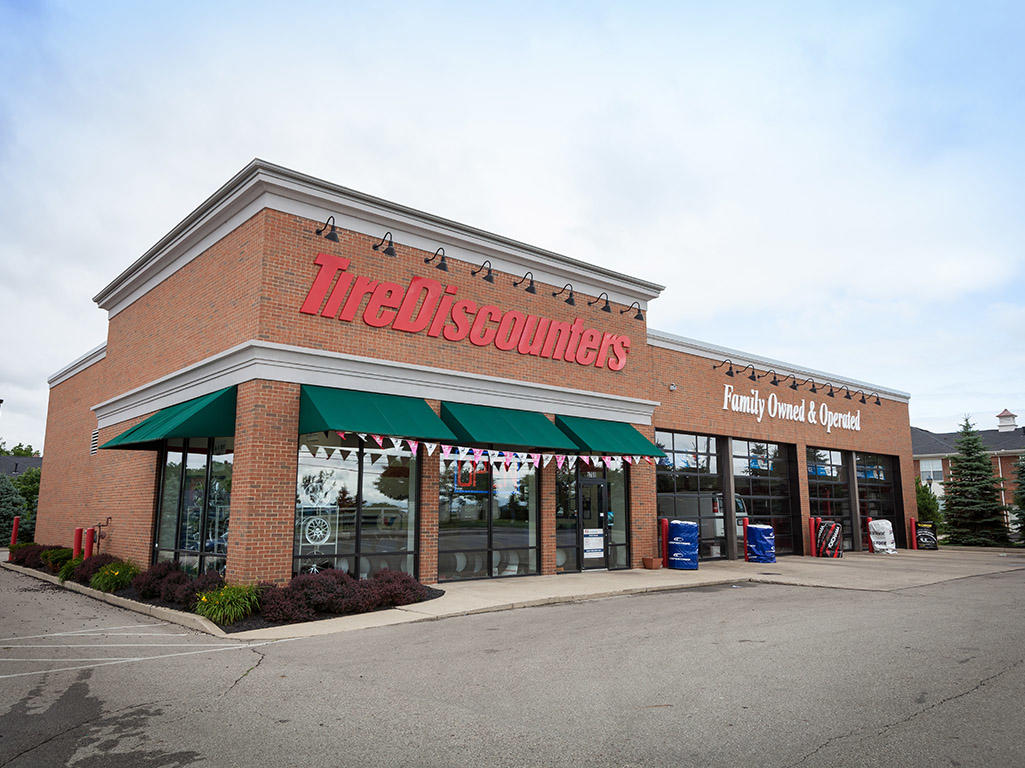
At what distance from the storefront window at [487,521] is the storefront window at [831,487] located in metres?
13.4

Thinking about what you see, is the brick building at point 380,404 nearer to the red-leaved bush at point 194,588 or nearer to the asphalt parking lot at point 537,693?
the red-leaved bush at point 194,588

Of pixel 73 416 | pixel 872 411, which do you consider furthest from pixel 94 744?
pixel 872 411

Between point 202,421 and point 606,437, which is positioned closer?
point 202,421

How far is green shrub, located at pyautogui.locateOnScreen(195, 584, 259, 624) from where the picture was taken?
422 inches

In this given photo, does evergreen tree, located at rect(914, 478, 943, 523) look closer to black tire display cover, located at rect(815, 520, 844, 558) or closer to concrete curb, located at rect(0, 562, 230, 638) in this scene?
black tire display cover, located at rect(815, 520, 844, 558)

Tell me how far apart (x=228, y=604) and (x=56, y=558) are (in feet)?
38.1

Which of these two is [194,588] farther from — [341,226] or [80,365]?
[80,365]

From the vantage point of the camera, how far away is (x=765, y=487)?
23.7m

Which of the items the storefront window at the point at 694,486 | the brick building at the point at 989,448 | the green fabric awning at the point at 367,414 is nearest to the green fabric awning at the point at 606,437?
the storefront window at the point at 694,486

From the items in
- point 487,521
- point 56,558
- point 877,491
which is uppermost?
point 877,491

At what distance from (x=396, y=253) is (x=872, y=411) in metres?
22.3

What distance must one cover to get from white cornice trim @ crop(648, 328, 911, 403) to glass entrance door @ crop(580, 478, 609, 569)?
476 centimetres

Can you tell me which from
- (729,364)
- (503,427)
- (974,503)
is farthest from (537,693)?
(974,503)

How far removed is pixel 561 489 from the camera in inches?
675
